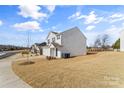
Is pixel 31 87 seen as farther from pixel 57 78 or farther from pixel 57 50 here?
pixel 57 50

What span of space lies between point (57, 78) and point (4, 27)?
482cm

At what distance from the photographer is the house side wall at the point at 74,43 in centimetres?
1507

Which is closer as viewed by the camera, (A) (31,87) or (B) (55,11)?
(A) (31,87)

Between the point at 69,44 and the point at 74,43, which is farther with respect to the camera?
the point at 74,43

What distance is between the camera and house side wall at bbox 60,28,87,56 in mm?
15070

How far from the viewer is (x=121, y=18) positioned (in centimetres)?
939

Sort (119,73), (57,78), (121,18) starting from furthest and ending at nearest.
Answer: (121,18)
(119,73)
(57,78)

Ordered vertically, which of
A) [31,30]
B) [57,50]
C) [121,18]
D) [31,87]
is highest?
[121,18]

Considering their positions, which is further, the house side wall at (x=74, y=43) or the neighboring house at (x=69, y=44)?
the house side wall at (x=74, y=43)

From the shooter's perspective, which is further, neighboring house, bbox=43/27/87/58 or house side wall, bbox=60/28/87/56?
house side wall, bbox=60/28/87/56

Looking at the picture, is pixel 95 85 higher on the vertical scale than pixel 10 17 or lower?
lower

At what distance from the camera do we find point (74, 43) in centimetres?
1548
